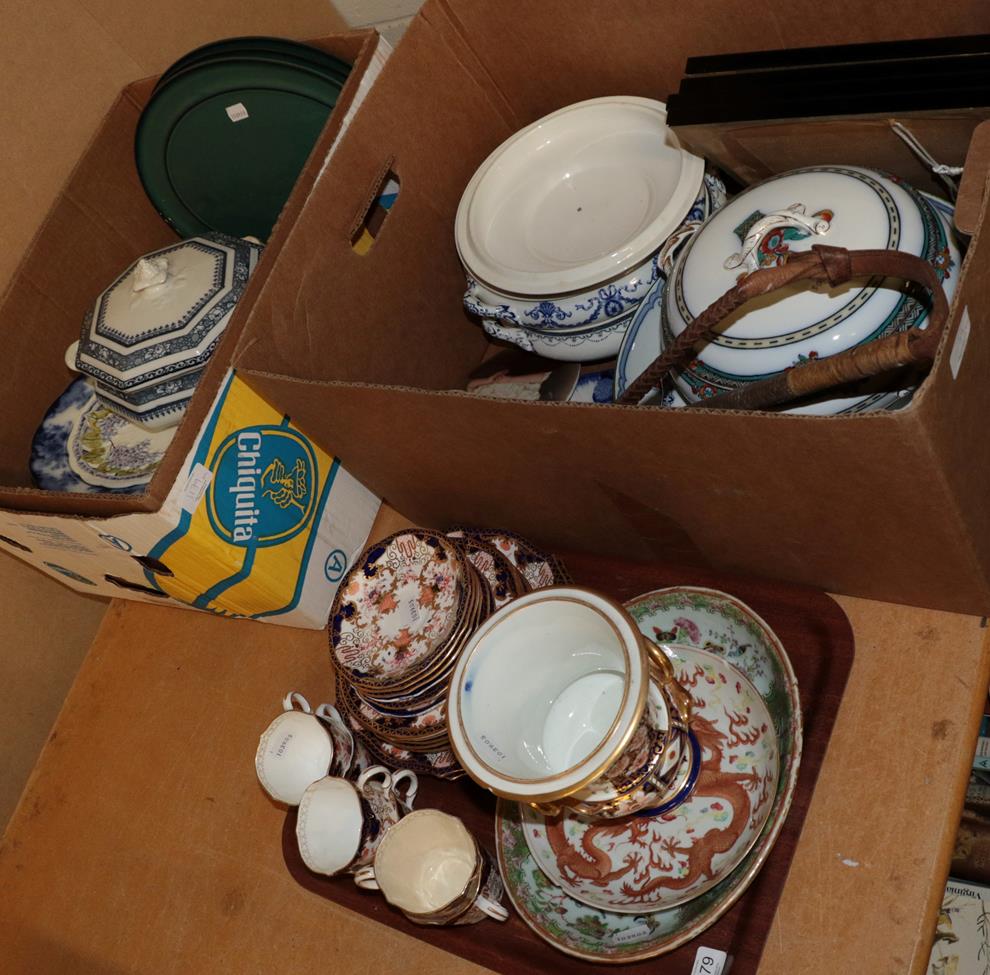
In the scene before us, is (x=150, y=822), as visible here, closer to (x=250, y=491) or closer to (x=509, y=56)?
(x=250, y=491)

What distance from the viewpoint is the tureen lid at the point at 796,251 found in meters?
0.65

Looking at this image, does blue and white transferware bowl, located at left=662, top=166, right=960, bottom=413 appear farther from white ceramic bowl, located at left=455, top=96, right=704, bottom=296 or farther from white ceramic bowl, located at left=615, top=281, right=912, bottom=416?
white ceramic bowl, located at left=455, top=96, right=704, bottom=296

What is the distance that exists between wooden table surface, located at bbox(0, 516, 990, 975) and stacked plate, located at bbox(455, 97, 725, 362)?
32cm

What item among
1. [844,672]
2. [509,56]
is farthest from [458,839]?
[509,56]

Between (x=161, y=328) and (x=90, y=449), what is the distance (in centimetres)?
18

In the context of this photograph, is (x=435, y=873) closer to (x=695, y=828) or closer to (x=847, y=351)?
(x=695, y=828)

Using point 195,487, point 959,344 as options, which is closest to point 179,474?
point 195,487

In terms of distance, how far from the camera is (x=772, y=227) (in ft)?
2.24

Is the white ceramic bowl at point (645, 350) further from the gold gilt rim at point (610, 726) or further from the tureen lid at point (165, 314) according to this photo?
the tureen lid at point (165, 314)

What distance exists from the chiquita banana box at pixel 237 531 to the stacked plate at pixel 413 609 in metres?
0.10

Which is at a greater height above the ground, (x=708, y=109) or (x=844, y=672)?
(x=708, y=109)

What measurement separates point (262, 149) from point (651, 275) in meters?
0.51

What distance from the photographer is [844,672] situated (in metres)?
0.75

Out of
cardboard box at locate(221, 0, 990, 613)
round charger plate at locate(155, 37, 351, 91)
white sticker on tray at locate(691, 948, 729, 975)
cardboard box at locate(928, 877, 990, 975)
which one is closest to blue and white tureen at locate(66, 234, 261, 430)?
cardboard box at locate(221, 0, 990, 613)
